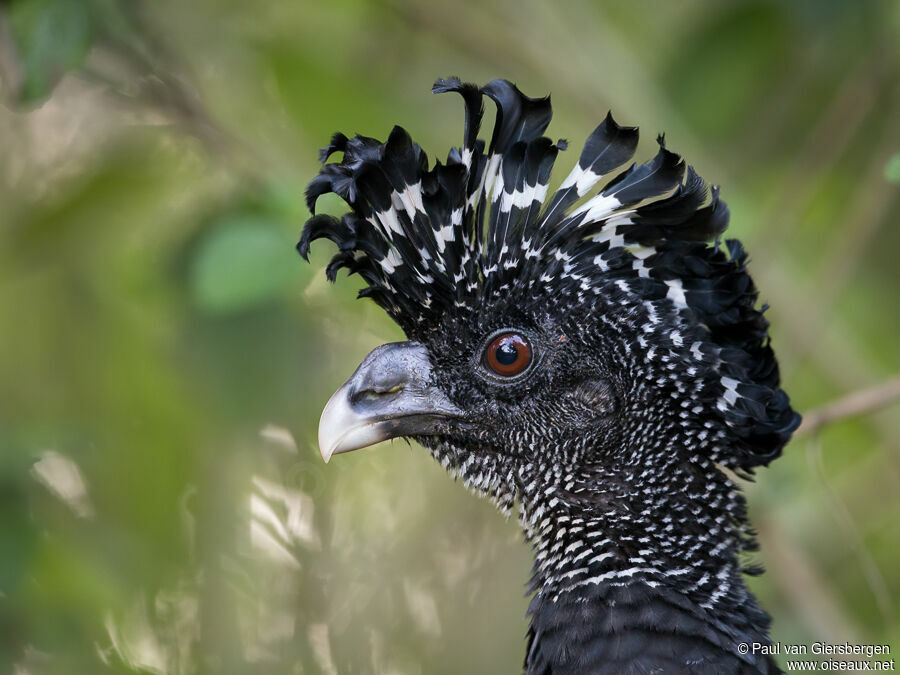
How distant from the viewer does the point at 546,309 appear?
9.91 feet

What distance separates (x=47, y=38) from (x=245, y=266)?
99 cm

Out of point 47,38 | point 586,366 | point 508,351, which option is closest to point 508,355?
point 508,351

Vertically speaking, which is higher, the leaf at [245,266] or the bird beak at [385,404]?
the leaf at [245,266]

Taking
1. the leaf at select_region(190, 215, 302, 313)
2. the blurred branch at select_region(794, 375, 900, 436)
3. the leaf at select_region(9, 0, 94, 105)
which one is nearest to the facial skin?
the leaf at select_region(190, 215, 302, 313)

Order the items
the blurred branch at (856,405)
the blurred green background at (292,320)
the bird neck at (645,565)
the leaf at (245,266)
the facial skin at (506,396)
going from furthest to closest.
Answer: the blurred green background at (292,320) → the blurred branch at (856,405) → the leaf at (245,266) → the facial skin at (506,396) → the bird neck at (645,565)

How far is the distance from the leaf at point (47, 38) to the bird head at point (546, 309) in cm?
100

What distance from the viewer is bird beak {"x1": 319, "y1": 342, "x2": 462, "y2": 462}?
299 cm

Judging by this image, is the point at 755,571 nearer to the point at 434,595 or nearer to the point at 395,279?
the point at 395,279

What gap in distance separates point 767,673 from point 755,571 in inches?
12.2

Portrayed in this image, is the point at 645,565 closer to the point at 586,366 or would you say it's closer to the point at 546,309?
the point at 586,366

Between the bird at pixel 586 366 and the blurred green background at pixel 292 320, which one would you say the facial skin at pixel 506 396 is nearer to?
the bird at pixel 586 366

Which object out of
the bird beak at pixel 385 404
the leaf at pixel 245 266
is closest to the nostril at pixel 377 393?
the bird beak at pixel 385 404

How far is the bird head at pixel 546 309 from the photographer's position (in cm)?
288

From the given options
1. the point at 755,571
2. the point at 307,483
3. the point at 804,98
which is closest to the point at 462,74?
the point at 804,98
